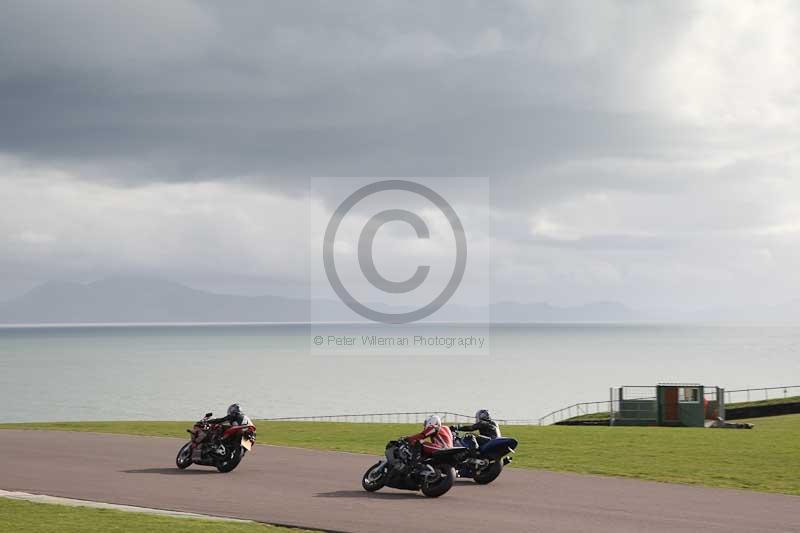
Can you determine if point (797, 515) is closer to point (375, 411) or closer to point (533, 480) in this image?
point (533, 480)

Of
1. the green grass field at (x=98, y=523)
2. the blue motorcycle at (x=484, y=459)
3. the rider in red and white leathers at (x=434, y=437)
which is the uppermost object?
the rider in red and white leathers at (x=434, y=437)

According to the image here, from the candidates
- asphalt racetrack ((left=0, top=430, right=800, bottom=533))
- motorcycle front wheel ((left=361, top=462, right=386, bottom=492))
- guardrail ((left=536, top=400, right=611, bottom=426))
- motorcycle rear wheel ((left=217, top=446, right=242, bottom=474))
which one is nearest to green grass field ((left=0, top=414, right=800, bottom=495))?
asphalt racetrack ((left=0, top=430, right=800, bottom=533))

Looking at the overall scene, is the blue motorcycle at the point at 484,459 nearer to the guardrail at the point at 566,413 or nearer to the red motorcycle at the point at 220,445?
the red motorcycle at the point at 220,445

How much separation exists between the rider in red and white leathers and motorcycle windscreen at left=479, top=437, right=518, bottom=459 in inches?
63.6

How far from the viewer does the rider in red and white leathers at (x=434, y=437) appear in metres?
21.0

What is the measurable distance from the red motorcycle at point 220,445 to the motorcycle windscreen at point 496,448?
643 centimetres

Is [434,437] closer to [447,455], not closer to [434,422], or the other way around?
[434,422]

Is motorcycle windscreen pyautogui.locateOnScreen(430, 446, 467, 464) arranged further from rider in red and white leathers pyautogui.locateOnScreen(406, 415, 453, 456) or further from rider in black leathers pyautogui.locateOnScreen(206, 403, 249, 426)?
rider in black leathers pyautogui.locateOnScreen(206, 403, 249, 426)

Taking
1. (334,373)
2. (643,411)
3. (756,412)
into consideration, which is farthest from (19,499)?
(334,373)

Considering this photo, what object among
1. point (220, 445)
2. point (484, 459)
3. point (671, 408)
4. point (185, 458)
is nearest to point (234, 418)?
point (220, 445)

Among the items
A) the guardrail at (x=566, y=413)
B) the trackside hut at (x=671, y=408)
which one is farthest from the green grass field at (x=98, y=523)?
the guardrail at (x=566, y=413)

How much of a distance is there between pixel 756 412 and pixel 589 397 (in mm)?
74086

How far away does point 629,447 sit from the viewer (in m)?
32.2

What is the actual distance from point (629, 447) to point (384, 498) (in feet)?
47.9
